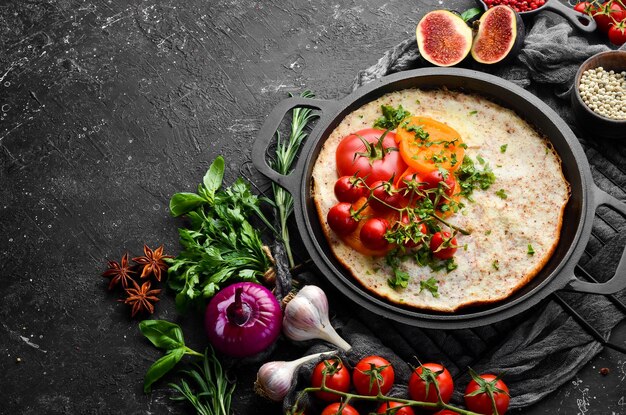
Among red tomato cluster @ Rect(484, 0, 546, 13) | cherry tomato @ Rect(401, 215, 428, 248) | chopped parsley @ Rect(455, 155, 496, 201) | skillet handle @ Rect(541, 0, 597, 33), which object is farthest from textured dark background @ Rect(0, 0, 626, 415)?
chopped parsley @ Rect(455, 155, 496, 201)

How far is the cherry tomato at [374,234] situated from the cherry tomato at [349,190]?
0.18 metres

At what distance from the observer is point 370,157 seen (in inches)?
168

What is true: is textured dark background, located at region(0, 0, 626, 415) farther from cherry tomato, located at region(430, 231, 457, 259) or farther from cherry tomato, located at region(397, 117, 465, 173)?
cherry tomato, located at region(430, 231, 457, 259)

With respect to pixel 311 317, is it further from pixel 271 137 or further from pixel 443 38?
pixel 443 38

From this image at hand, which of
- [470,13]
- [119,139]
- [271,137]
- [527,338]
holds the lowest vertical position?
[527,338]

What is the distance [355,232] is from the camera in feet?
13.9

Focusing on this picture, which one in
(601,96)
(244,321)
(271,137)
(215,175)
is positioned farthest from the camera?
(215,175)

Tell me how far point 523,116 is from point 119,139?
2645 mm

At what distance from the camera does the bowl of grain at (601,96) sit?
4.61 m

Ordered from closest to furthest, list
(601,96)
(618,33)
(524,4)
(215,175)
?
(601,96)
(215,175)
(618,33)
(524,4)

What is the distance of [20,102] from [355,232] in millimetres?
2614

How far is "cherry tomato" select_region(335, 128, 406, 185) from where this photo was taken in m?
4.27

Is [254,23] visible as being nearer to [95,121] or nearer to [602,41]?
[95,121]

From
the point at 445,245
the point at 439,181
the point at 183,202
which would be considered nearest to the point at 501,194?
the point at 439,181
